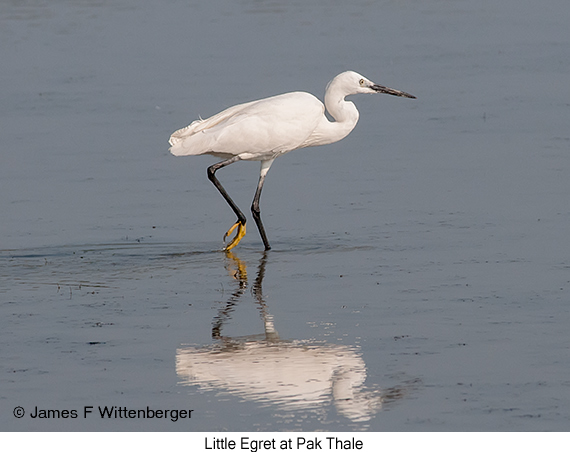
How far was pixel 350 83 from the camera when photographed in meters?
11.7

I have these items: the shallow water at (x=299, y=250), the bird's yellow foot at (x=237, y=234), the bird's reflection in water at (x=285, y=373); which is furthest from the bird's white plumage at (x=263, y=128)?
the bird's reflection in water at (x=285, y=373)

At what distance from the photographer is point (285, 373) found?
727cm

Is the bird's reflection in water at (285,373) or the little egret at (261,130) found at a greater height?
the little egret at (261,130)

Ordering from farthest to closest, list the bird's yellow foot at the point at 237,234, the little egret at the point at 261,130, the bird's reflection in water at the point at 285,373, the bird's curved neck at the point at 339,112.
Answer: the bird's curved neck at the point at 339,112
the little egret at the point at 261,130
the bird's yellow foot at the point at 237,234
the bird's reflection in water at the point at 285,373

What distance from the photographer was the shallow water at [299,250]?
6969mm

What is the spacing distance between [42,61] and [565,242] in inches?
591

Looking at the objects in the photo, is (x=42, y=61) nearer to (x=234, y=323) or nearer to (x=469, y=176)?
(x=469, y=176)

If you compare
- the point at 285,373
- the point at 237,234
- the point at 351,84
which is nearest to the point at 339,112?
the point at 351,84

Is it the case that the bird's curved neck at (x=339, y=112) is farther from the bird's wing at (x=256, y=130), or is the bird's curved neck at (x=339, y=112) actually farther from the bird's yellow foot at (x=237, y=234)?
the bird's yellow foot at (x=237, y=234)

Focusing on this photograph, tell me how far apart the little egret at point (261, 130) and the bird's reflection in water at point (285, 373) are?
10.5 feet

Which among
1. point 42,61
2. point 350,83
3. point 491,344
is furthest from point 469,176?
point 42,61

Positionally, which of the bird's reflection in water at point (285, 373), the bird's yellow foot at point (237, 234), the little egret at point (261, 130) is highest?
the little egret at point (261, 130)

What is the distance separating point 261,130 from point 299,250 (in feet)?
4.39

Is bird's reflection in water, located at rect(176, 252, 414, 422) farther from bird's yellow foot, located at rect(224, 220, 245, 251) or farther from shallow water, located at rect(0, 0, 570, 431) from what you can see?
bird's yellow foot, located at rect(224, 220, 245, 251)
